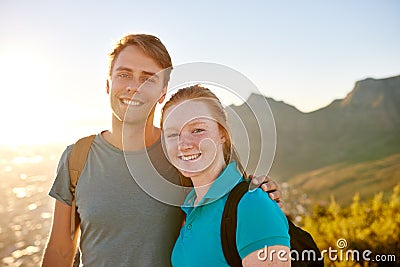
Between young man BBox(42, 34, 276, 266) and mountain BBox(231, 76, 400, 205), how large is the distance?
15545 mm

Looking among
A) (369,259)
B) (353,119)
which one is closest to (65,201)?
(369,259)

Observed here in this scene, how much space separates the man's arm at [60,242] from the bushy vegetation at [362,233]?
9.02 ft

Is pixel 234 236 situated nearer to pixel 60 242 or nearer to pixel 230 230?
pixel 230 230

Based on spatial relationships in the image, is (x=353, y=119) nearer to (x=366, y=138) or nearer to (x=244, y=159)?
(x=366, y=138)

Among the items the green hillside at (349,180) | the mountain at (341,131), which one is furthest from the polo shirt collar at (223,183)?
the mountain at (341,131)

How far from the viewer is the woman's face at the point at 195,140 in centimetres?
210

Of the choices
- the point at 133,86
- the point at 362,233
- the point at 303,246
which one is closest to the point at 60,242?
the point at 133,86

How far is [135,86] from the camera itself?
2596 mm

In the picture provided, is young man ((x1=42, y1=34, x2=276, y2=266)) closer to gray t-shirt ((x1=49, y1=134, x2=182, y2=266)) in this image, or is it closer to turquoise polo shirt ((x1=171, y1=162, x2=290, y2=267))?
gray t-shirt ((x1=49, y1=134, x2=182, y2=266))

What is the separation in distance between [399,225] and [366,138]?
14.7 metres

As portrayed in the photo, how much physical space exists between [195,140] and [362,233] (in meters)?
3.66

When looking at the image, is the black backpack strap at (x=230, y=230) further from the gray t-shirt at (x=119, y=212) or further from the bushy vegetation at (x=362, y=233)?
the bushy vegetation at (x=362, y=233)

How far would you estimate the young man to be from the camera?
8.08ft

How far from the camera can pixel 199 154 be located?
6.91 ft
